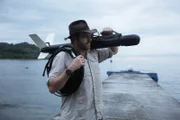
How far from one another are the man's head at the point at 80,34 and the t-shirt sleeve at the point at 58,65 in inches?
9.4

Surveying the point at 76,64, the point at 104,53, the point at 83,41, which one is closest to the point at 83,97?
the point at 76,64

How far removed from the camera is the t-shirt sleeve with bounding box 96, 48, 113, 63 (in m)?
3.36

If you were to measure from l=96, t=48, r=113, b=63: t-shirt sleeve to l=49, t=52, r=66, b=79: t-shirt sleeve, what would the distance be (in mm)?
730

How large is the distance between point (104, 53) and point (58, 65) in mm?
898

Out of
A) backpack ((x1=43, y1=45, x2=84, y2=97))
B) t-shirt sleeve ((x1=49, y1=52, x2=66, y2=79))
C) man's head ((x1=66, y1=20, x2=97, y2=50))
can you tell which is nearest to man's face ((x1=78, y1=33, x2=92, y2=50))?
man's head ((x1=66, y1=20, x2=97, y2=50))

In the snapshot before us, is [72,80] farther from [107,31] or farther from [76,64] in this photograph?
[107,31]

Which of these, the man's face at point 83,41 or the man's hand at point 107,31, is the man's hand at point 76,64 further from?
the man's hand at point 107,31

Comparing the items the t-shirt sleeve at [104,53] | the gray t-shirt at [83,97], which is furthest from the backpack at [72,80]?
the t-shirt sleeve at [104,53]

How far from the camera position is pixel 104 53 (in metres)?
3.41

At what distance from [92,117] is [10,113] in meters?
19.6

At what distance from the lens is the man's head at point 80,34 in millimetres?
2822

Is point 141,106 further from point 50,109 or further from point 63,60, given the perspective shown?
point 50,109

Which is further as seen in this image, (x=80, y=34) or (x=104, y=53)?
(x=104, y=53)

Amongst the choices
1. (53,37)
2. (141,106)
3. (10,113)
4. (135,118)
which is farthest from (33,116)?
(53,37)
